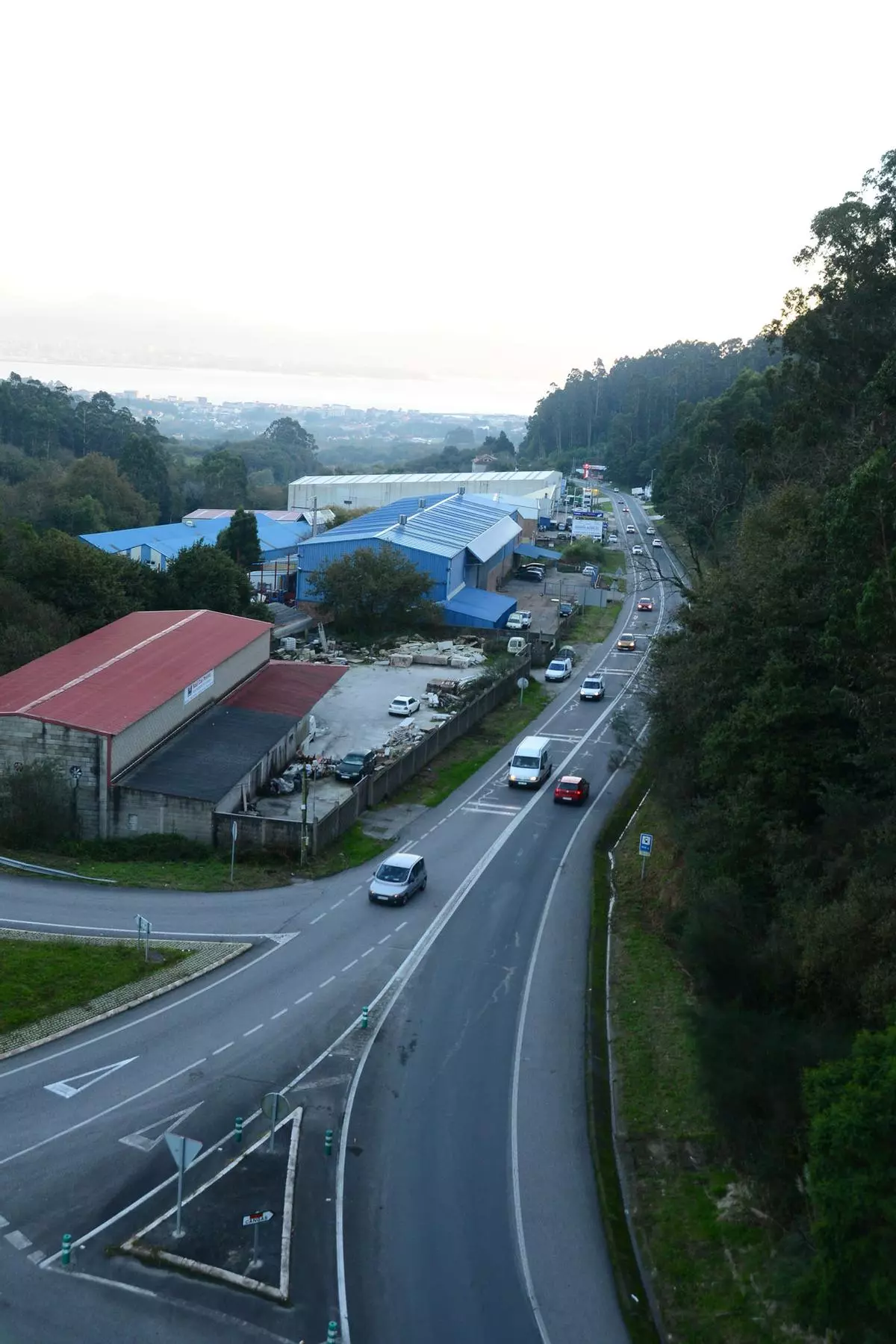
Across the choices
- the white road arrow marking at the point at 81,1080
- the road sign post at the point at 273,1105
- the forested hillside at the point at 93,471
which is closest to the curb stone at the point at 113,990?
the white road arrow marking at the point at 81,1080

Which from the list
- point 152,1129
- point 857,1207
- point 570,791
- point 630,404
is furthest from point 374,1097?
point 630,404

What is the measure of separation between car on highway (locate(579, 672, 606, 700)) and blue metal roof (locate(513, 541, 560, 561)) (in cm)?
3476

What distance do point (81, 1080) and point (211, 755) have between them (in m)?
14.4

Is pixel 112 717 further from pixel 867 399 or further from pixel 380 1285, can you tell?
pixel 867 399

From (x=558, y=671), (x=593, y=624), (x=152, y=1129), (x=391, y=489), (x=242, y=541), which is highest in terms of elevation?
(x=391, y=489)

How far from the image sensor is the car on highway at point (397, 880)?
2286cm

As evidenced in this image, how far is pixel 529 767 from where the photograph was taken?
32406 mm

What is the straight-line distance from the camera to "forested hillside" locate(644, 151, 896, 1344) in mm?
9859

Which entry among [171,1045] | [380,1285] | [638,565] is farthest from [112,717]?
[638,565]

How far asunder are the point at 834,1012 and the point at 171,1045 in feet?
32.0

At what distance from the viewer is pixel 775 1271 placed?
10.9m

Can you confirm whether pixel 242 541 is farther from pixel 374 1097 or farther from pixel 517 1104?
pixel 517 1104

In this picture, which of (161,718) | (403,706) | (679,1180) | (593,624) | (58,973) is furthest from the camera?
(593,624)

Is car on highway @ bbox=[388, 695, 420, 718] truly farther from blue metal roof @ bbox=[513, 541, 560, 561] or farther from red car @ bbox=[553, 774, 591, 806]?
blue metal roof @ bbox=[513, 541, 560, 561]
